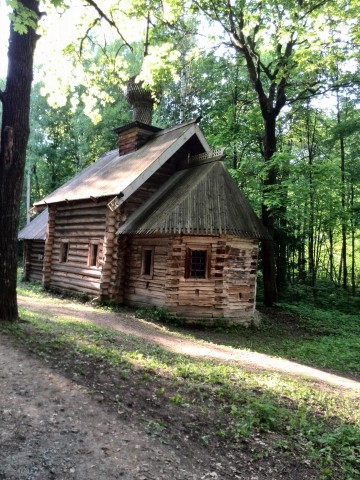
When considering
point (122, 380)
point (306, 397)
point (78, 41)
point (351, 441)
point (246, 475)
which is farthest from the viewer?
point (78, 41)

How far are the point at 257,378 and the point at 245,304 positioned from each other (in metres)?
7.29

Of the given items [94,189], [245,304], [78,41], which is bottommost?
[245,304]

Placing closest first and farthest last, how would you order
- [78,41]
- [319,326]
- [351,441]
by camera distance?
[351,441] < [78,41] < [319,326]

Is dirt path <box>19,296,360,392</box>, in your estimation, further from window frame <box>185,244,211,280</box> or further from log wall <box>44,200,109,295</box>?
log wall <box>44,200,109,295</box>

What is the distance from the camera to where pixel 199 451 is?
181 inches

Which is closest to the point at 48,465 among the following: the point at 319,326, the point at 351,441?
the point at 351,441

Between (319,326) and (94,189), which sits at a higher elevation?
(94,189)

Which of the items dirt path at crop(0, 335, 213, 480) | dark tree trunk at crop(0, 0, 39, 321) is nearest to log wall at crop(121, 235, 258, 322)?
dark tree trunk at crop(0, 0, 39, 321)

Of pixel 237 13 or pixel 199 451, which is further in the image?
pixel 237 13

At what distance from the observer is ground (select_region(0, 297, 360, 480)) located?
3854mm

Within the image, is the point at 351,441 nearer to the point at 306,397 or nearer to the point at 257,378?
the point at 306,397

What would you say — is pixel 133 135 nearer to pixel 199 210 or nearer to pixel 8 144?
pixel 199 210

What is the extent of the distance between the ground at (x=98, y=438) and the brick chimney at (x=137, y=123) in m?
15.2

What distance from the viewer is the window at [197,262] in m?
14.1
